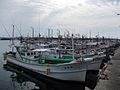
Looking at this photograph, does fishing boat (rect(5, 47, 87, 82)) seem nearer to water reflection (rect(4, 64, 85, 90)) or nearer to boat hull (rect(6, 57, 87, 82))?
boat hull (rect(6, 57, 87, 82))

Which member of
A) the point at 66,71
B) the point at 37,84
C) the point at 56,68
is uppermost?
the point at 56,68

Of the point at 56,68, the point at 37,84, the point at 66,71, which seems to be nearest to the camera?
the point at 66,71

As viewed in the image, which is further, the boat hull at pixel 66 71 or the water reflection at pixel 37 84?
the boat hull at pixel 66 71

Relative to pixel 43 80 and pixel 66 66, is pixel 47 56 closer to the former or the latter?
pixel 43 80

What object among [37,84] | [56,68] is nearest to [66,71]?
[56,68]

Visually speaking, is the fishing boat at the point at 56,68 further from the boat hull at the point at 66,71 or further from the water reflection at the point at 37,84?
the water reflection at the point at 37,84

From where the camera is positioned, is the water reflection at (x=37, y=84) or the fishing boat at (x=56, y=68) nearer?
the water reflection at (x=37, y=84)

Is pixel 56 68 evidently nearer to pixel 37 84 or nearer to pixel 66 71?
pixel 66 71

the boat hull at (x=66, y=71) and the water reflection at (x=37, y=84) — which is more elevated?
the boat hull at (x=66, y=71)

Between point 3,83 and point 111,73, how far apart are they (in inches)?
523

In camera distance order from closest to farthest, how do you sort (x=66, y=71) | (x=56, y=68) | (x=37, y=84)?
(x=66, y=71)
(x=56, y=68)
(x=37, y=84)

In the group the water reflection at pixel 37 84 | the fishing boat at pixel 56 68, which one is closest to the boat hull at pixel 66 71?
the fishing boat at pixel 56 68

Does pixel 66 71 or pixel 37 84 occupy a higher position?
pixel 66 71

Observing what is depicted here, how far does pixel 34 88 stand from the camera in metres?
28.5
